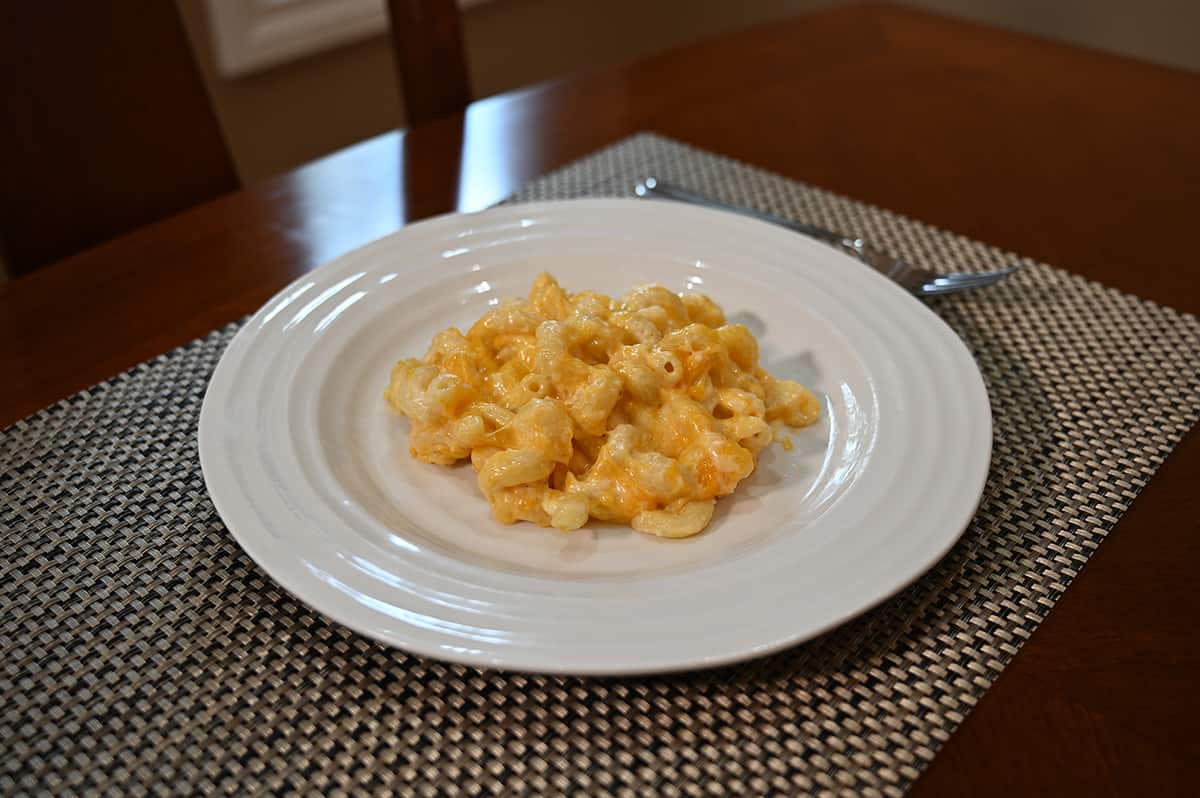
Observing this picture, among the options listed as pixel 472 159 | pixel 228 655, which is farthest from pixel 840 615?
pixel 472 159

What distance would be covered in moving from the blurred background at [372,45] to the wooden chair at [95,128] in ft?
3.26

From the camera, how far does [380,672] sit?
0.71 metres

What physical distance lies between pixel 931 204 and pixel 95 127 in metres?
1.13

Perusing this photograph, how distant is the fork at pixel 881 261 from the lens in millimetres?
1155

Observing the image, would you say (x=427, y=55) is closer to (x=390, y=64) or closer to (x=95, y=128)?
(x=95, y=128)

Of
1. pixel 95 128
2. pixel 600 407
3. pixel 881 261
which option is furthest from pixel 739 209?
pixel 95 128

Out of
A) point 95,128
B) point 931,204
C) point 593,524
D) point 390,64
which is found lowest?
point 390,64

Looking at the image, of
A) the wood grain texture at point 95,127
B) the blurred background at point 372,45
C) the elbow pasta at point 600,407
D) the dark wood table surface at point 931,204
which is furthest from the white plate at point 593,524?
the blurred background at point 372,45

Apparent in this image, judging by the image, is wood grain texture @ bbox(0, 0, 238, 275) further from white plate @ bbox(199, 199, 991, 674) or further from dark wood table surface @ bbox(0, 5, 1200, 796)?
white plate @ bbox(199, 199, 991, 674)

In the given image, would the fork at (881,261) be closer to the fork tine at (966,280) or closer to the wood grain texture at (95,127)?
the fork tine at (966,280)

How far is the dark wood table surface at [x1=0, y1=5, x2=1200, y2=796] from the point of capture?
2.27 feet

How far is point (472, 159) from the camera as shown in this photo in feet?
4.73

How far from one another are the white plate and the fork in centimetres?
12

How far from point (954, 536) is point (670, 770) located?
0.25 metres
